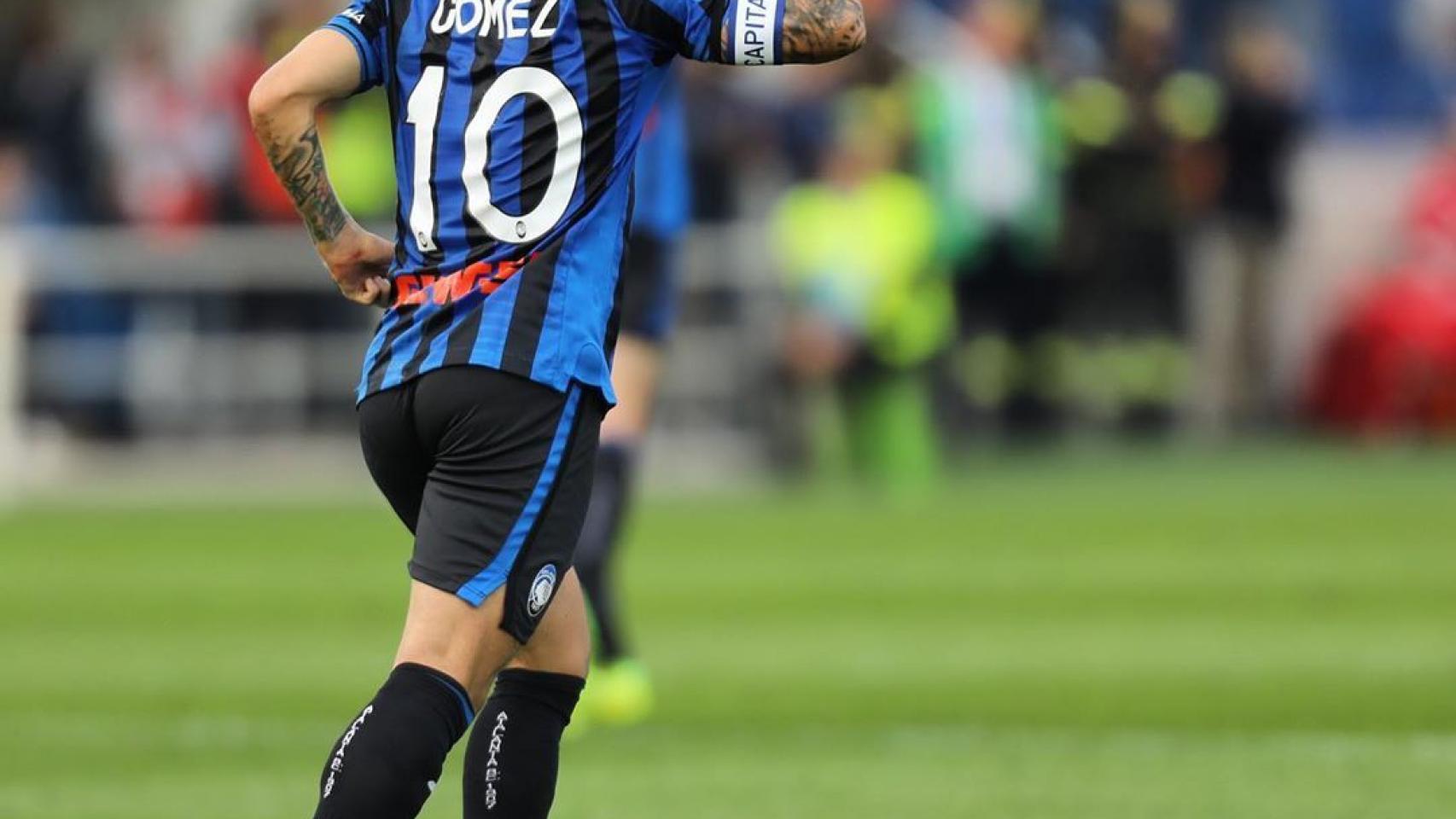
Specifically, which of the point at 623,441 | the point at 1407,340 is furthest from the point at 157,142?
the point at 623,441

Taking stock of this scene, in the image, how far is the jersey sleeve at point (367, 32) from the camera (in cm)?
552

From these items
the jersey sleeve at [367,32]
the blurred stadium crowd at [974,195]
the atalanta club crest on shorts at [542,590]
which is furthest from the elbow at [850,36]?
the blurred stadium crowd at [974,195]

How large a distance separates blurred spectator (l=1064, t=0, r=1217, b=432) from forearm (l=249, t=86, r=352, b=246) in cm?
1544

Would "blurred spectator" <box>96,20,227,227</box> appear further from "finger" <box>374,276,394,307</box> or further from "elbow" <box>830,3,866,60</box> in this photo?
"elbow" <box>830,3,866,60</box>

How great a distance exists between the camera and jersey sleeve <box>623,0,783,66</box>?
17.7ft

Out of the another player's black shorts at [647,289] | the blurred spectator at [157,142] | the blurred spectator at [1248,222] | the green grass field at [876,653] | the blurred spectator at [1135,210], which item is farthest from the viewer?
the blurred spectator at [1248,222]

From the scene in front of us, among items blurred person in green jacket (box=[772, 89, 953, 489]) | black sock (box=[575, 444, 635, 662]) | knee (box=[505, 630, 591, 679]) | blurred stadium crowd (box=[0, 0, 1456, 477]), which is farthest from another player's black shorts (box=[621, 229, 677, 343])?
blurred person in green jacket (box=[772, 89, 953, 489])

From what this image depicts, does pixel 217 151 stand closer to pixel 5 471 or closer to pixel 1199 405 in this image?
pixel 5 471

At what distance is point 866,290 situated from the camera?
1911cm

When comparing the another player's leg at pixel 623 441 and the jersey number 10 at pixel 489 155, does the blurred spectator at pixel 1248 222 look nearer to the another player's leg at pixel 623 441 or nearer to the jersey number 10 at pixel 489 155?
the another player's leg at pixel 623 441

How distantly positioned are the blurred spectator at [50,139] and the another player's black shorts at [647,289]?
10807 millimetres

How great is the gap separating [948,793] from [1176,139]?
46.2 feet

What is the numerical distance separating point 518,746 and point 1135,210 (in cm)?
1590

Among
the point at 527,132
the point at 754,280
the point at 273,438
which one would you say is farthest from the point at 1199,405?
the point at 527,132
